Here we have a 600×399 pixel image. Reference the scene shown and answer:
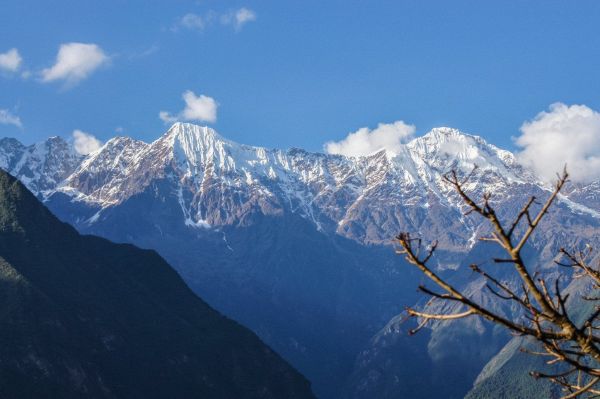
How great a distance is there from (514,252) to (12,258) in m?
188

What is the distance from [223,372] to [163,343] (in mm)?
16326

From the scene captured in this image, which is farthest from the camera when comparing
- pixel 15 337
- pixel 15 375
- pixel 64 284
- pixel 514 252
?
pixel 64 284

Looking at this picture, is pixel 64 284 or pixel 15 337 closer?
pixel 15 337

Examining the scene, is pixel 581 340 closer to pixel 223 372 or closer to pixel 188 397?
pixel 188 397

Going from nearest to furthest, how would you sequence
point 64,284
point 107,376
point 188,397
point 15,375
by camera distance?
point 15,375
point 107,376
point 188,397
point 64,284

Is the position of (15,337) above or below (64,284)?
below

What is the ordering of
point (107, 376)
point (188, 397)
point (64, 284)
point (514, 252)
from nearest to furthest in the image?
point (514, 252)
point (107, 376)
point (188, 397)
point (64, 284)

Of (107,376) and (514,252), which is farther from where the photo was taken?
(107,376)

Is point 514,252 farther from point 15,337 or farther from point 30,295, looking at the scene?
point 30,295

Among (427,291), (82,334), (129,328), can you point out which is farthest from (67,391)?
(427,291)

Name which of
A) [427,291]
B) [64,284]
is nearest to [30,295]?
[64,284]

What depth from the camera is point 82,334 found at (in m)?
170

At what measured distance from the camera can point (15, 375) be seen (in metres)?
138

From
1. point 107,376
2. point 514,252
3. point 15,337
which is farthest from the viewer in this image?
point 107,376
